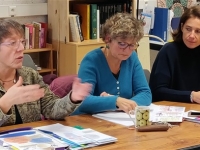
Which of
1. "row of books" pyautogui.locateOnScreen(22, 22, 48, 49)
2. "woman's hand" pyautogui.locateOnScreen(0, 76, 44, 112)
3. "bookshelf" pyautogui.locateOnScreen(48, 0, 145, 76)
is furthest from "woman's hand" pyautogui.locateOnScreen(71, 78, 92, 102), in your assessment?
"row of books" pyautogui.locateOnScreen(22, 22, 48, 49)

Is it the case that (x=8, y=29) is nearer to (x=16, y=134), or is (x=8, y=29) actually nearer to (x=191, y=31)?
(x=16, y=134)

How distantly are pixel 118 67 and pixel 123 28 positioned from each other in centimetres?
27

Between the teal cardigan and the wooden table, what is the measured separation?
242 millimetres

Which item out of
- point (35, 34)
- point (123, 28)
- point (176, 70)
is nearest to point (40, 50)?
point (35, 34)

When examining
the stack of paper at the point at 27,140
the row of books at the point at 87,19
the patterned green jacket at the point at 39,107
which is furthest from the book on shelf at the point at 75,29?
the stack of paper at the point at 27,140

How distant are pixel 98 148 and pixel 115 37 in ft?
3.00

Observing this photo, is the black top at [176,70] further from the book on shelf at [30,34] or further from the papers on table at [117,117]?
the book on shelf at [30,34]

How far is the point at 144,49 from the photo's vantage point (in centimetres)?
→ 479

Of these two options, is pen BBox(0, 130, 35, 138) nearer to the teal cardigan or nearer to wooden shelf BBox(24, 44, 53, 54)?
the teal cardigan

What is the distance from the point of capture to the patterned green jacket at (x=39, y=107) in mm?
2260

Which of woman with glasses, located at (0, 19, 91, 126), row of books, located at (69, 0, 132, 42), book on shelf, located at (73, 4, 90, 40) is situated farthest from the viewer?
book on shelf, located at (73, 4, 90, 40)

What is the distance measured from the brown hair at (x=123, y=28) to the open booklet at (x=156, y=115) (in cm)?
46

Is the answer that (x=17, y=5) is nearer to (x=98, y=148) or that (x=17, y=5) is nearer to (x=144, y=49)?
(x=144, y=49)

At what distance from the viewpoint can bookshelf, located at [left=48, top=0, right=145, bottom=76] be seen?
4352mm
